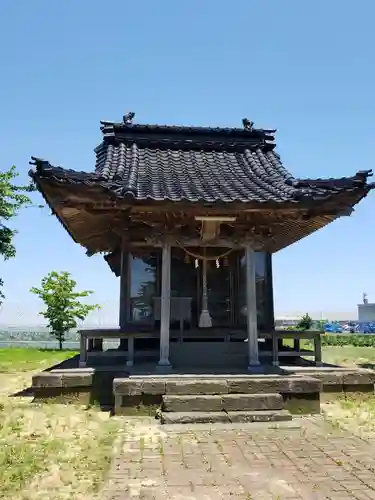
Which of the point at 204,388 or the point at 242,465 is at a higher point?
the point at 204,388

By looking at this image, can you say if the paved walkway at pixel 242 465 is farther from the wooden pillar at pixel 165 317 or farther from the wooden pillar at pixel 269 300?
the wooden pillar at pixel 269 300

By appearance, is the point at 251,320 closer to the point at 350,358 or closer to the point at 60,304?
the point at 350,358

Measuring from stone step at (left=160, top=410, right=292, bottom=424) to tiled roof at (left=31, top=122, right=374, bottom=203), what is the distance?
12.1 feet

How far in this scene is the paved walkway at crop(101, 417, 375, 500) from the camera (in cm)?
424

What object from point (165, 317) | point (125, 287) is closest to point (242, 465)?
point (165, 317)

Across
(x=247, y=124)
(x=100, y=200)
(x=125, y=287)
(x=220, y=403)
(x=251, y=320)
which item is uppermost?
(x=247, y=124)

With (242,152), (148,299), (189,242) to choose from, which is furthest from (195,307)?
(242,152)

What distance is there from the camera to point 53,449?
5.68m

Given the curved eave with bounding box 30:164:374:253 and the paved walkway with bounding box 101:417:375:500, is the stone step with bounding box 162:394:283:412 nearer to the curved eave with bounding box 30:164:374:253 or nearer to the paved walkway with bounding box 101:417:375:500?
the paved walkway with bounding box 101:417:375:500

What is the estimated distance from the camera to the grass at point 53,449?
440 cm

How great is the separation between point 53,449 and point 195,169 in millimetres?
7155

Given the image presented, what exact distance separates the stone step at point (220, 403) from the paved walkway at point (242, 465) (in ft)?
1.84

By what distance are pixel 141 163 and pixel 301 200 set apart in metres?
4.53

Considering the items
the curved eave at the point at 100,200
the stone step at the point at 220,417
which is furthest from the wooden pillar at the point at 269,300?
the stone step at the point at 220,417
